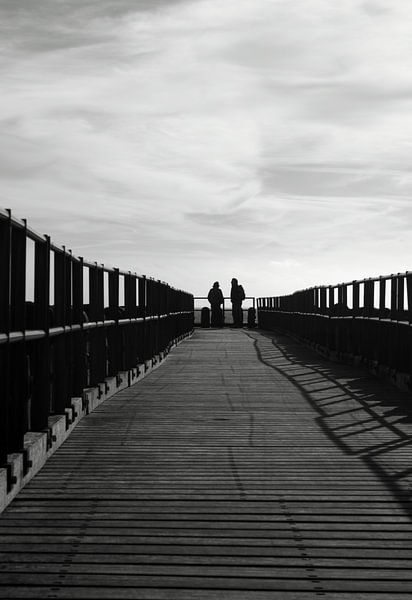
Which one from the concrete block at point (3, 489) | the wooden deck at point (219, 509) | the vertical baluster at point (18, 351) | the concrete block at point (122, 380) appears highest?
the vertical baluster at point (18, 351)

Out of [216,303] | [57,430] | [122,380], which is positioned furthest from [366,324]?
[216,303]

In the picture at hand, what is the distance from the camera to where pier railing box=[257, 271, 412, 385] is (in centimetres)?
1402

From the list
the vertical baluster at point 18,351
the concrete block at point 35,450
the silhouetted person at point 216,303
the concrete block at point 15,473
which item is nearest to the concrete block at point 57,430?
the concrete block at point 35,450

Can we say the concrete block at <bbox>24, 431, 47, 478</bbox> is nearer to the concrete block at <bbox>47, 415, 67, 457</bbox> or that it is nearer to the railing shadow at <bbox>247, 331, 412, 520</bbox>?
the concrete block at <bbox>47, 415, 67, 457</bbox>

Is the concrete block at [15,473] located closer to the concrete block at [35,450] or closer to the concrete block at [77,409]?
the concrete block at [35,450]

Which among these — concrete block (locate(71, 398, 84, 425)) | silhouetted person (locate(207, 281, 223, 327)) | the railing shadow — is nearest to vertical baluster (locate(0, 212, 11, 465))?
the railing shadow

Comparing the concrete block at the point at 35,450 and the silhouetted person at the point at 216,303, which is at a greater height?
the silhouetted person at the point at 216,303

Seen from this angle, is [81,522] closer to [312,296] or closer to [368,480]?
[368,480]

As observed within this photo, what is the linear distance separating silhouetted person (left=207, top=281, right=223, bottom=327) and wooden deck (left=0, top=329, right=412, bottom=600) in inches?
1538

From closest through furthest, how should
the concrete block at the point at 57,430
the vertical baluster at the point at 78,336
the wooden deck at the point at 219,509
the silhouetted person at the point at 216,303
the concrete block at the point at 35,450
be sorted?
1. the wooden deck at the point at 219,509
2. the concrete block at the point at 35,450
3. the concrete block at the point at 57,430
4. the vertical baluster at the point at 78,336
5. the silhouetted person at the point at 216,303

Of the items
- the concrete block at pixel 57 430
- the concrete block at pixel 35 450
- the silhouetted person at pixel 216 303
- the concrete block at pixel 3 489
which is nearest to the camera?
the concrete block at pixel 3 489

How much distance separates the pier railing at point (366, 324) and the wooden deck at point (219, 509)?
8.87 ft

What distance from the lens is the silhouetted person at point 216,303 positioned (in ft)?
166

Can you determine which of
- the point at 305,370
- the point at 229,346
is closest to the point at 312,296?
the point at 229,346
